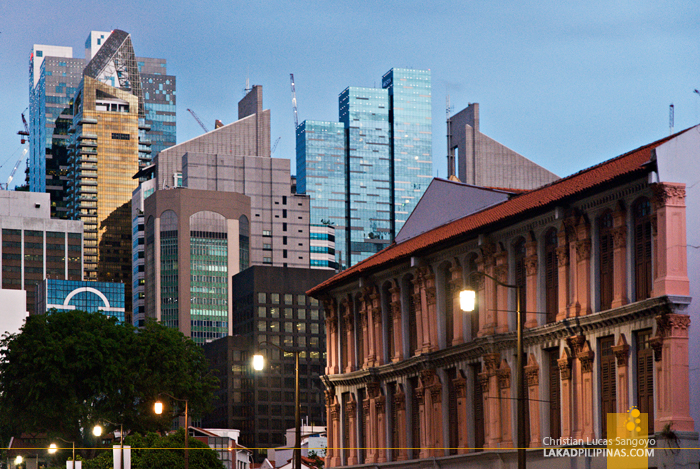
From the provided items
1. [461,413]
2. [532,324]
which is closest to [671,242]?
[532,324]

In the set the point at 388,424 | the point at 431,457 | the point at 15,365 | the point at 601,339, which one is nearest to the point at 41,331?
the point at 15,365

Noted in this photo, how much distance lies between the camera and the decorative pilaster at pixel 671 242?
1948 inches

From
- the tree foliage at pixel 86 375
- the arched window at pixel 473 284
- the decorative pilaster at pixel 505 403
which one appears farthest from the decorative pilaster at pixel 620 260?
the tree foliage at pixel 86 375

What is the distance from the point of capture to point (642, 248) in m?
51.9

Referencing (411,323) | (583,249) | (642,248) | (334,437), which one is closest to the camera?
(642,248)

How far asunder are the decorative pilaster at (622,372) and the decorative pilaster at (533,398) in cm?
687

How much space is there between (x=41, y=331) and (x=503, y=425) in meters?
50.3

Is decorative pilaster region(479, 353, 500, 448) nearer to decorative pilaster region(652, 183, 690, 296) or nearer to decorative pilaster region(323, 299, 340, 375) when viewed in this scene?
decorative pilaster region(652, 183, 690, 296)

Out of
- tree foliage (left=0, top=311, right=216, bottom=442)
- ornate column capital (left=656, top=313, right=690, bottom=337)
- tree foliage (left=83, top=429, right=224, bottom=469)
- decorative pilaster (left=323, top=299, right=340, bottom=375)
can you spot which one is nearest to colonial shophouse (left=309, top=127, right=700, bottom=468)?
ornate column capital (left=656, top=313, right=690, bottom=337)

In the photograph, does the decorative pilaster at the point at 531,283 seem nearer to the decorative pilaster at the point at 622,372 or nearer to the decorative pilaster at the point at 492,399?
the decorative pilaster at the point at 492,399

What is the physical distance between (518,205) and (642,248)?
10869 mm

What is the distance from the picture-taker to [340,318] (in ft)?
275

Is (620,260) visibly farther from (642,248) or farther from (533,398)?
(533,398)

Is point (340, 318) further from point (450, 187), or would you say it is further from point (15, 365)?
point (15, 365)
